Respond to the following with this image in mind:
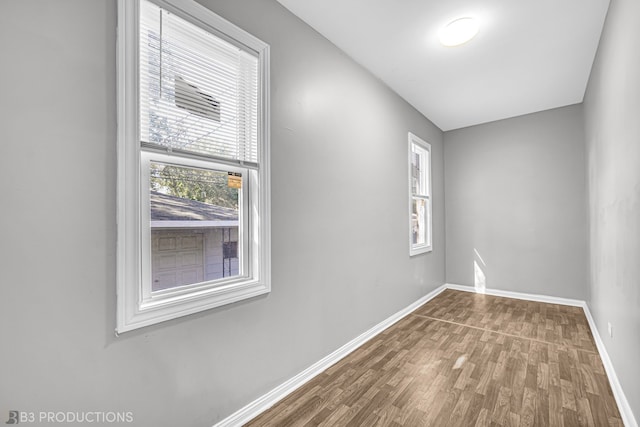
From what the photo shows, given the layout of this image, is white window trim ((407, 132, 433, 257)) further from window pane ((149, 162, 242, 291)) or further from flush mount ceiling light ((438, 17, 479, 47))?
window pane ((149, 162, 242, 291))

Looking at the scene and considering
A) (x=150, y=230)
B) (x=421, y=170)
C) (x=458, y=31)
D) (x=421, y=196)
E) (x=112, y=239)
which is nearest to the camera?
(x=112, y=239)

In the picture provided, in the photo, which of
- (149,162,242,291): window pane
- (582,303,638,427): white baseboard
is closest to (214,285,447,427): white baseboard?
(149,162,242,291): window pane

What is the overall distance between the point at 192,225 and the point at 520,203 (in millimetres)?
4706

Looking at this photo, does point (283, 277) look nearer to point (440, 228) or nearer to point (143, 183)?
point (143, 183)

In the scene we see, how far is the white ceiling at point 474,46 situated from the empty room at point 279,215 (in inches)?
0.9

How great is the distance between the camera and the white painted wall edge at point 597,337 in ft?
5.80

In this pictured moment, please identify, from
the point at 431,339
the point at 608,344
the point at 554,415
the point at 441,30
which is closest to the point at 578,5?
the point at 441,30

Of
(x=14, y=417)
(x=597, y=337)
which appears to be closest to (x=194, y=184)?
(x=14, y=417)

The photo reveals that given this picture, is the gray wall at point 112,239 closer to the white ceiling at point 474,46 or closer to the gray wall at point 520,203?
the white ceiling at point 474,46

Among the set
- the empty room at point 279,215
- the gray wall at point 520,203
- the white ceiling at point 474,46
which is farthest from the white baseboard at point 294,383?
the white ceiling at point 474,46

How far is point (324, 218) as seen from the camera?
2430 mm

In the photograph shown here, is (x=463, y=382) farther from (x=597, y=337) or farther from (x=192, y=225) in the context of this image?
(x=192, y=225)

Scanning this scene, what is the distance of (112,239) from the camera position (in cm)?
127

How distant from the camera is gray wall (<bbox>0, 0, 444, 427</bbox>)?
Result: 107 centimetres
